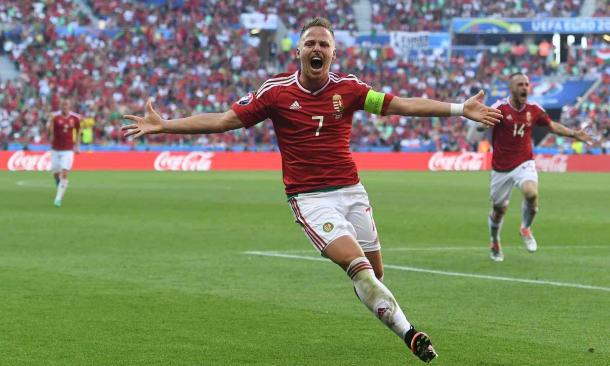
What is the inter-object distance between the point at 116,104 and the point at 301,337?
48618 mm

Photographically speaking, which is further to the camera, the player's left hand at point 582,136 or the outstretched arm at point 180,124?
the player's left hand at point 582,136

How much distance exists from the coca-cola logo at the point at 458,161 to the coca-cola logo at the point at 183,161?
10.6 meters

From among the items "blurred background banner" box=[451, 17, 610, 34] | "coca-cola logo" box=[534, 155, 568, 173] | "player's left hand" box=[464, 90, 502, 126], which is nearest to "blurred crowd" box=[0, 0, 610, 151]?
"blurred background banner" box=[451, 17, 610, 34]

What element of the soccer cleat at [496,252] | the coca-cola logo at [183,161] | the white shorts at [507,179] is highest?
the white shorts at [507,179]

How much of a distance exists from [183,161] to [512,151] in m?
36.8

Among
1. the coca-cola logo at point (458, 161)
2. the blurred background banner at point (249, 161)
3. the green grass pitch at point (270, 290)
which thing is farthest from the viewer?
the coca-cola logo at point (458, 161)

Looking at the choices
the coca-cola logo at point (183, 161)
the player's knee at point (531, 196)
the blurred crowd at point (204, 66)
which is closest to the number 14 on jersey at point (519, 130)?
the player's knee at point (531, 196)

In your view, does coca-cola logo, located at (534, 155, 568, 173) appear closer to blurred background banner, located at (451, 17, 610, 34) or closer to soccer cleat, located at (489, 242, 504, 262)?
blurred background banner, located at (451, 17, 610, 34)

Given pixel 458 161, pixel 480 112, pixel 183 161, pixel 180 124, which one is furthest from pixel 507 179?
pixel 458 161

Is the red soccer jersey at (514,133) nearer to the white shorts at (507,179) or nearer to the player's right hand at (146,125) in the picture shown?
the white shorts at (507,179)

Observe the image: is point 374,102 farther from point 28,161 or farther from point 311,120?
point 28,161

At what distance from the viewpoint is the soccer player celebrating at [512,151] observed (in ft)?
53.4

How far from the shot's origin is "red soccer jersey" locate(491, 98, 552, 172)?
16.3 meters

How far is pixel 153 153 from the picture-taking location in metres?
52.2
